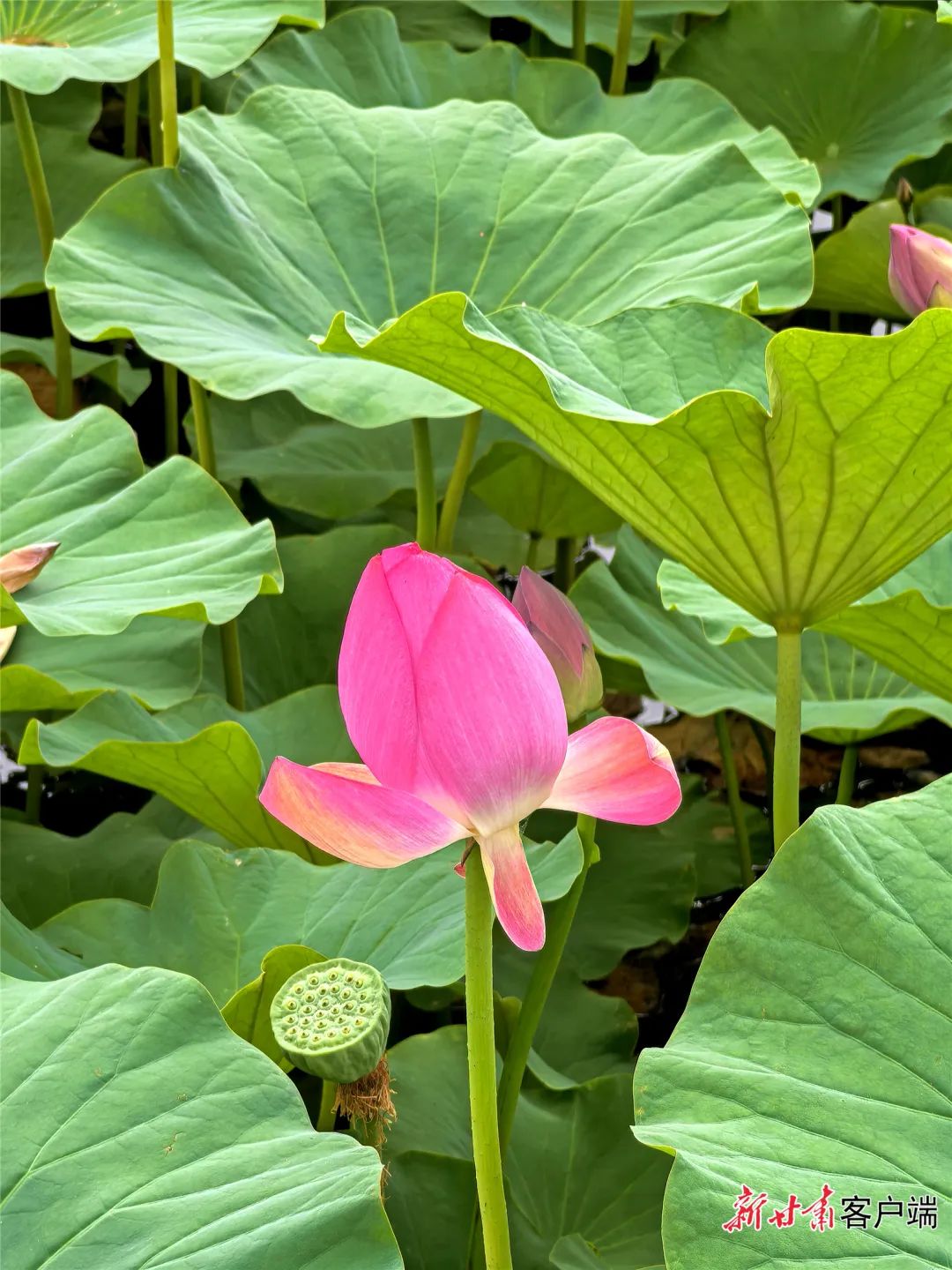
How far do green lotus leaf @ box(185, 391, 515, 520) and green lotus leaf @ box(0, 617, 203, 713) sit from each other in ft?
1.69

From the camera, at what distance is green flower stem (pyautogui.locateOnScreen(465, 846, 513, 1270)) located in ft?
2.16

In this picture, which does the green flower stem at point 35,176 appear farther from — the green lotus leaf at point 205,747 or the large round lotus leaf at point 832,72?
the large round lotus leaf at point 832,72

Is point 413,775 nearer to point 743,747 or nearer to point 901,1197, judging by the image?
point 901,1197

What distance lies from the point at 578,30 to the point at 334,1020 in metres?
1.99

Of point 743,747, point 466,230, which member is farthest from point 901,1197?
point 743,747

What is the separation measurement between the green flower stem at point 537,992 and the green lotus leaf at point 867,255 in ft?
4.19

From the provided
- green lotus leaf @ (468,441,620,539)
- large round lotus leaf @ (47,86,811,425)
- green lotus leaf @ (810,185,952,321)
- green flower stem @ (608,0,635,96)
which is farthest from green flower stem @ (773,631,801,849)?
green flower stem @ (608,0,635,96)

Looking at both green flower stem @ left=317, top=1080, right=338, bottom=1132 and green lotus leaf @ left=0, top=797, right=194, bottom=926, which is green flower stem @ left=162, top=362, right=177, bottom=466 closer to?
green lotus leaf @ left=0, top=797, right=194, bottom=926

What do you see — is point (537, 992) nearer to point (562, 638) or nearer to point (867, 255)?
point (562, 638)

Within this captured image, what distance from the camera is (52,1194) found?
73 centimetres

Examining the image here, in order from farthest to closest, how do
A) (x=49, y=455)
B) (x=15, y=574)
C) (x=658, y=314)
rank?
(x=49, y=455), (x=15, y=574), (x=658, y=314)

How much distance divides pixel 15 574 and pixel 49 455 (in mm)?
257

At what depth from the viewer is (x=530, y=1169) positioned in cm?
128

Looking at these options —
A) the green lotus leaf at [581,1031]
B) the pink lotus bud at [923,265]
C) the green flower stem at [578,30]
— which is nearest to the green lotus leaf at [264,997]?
the green lotus leaf at [581,1031]
